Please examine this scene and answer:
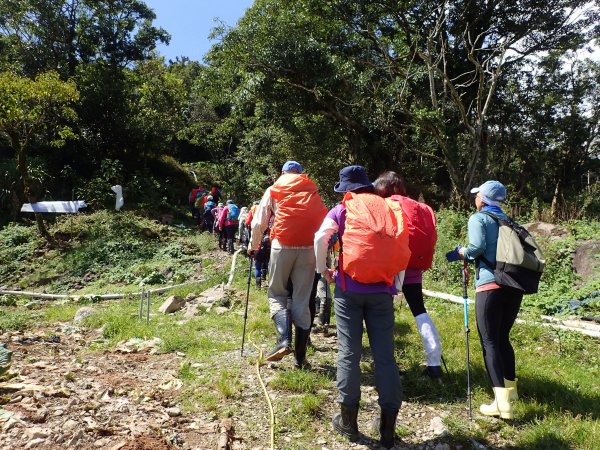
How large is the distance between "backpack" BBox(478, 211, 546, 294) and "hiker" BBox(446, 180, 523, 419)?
108 mm

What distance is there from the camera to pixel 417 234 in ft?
14.3

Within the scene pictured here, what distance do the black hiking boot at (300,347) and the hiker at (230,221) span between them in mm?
9270

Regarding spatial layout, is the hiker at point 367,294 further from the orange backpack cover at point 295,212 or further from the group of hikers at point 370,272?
the orange backpack cover at point 295,212

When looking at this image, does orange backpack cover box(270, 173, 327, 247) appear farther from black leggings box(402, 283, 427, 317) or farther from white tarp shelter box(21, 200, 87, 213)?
white tarp shelter box(21, 200, 87, 213)

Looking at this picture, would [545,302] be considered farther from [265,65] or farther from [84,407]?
[265,65]

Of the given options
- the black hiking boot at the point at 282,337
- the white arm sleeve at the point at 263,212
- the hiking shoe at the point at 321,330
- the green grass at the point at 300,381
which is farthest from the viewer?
the hiking shoe at the point at 321,330

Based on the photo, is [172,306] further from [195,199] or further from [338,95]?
[195,199]

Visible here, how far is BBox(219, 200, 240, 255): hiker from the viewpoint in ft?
44.9

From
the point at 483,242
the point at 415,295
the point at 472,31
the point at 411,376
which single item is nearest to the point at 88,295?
the point at 411,376

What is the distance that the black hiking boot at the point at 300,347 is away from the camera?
15.4 feet

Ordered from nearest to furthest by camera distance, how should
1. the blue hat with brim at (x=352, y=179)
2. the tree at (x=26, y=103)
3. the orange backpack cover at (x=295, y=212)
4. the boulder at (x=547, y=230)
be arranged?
the blue hat with brim at (x=352, y=179) → the orange backpack cover at (x=295, y=212) → the boulder at (x=547, y=230) → the tree at (x=26, y=103)

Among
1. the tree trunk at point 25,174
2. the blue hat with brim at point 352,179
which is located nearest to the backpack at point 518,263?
the blue hat with brim at point 352,179

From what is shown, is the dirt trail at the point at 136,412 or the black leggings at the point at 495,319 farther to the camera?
the black leggings at the point at 495,319

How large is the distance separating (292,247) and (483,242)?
72.0 inches
